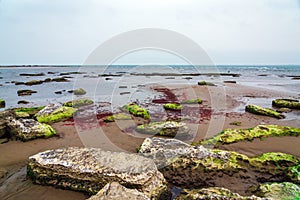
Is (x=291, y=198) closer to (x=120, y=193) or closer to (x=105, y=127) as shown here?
(x=120, y=193)

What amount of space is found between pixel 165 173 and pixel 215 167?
1.19m

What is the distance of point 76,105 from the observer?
12953 mm

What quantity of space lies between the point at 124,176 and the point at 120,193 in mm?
579

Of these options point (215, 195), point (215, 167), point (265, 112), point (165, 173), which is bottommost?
point (165, 173)

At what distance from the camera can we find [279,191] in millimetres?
4043

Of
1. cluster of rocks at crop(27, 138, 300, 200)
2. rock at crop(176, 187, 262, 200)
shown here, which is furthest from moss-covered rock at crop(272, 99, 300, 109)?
rock at crop(176, 187, 262, 200)

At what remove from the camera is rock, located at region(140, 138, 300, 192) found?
4.91m

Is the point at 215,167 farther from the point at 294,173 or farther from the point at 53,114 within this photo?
the point at 53,114

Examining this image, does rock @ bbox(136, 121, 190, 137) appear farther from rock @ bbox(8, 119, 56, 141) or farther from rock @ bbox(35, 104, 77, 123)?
rock @ bbox(35, 104, 77, 123)

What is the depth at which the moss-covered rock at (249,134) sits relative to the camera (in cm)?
697

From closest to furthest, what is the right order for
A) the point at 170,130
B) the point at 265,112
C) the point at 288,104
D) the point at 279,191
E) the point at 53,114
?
1. the point at 279,191
2. the point at 170,130
3. the point at 53,114
4. the point at 265,112
5. the point at 288,104

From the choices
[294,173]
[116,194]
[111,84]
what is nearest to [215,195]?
[116,194]

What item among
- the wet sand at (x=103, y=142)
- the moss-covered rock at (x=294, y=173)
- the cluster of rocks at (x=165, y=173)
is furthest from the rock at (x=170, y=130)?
the moss-covered rock at (x=294, y=173)

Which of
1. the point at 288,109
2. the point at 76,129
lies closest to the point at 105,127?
the point at 76,129
